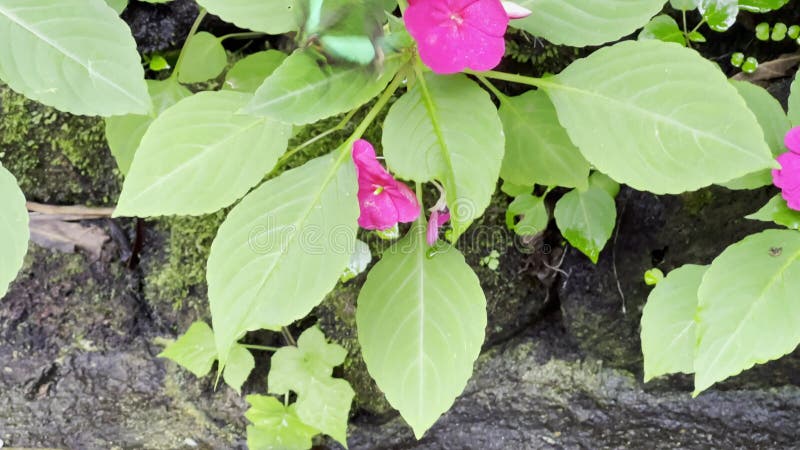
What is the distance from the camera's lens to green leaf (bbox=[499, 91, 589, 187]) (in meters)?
1.19

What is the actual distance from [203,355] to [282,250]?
2.18 feet

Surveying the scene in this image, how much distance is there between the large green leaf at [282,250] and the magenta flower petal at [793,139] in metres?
0.75

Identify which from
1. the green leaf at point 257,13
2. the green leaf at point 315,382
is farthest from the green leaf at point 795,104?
the green leaf at point 315,382

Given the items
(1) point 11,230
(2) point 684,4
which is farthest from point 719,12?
(1) point 11,230

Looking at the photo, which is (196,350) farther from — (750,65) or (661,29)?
(750,65)

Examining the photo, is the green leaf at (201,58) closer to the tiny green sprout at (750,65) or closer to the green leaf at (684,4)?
the green leaf at (684,4)

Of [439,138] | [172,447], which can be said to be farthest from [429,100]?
[172,447]

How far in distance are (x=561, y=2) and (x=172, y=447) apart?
60.2 inches

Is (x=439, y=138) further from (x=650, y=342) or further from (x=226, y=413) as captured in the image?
(x=226, y=413)

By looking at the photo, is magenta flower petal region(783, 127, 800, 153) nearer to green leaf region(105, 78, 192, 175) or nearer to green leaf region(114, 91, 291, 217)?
green leaf region(114, 91, 291, 217)

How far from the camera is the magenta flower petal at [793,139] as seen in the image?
1.10 m

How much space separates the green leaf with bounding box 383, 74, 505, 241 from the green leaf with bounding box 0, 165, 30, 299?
59cm

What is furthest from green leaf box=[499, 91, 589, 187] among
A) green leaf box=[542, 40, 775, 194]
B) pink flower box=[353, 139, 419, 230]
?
pink flower box=[353, 139, 419, 230]

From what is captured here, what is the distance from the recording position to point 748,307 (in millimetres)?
1097
